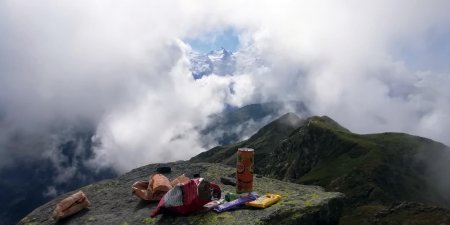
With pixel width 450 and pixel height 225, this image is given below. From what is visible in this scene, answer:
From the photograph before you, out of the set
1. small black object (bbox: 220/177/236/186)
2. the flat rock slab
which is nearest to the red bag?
the flat rock slab

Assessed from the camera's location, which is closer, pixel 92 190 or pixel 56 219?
pixel 56 219

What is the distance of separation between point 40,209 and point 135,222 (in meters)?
5.47

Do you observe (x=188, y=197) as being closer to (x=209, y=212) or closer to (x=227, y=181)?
(x=209, y=212)

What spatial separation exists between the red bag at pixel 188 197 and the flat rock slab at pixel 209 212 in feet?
0.83

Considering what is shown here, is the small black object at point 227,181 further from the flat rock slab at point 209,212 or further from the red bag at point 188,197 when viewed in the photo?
the red bag at point 188,197

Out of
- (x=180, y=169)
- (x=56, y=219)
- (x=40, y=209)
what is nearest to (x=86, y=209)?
(x=56, y=219)

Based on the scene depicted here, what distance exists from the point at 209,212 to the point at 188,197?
0.80 metres

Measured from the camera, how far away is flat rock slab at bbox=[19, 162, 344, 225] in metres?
13.3

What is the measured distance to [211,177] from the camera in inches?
773

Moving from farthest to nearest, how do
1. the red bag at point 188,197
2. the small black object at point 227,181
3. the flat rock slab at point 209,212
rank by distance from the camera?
the small black object at point 227,181 < the red bag at point 188,197 < the flat rock slab at point 209,212

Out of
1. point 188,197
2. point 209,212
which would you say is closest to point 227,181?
point 209,212

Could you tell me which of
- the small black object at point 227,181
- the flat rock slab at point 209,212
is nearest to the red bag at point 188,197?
the flat rock slab at point 209,212

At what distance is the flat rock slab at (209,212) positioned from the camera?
13.3 metres

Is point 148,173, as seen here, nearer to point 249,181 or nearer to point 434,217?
point 249,181
